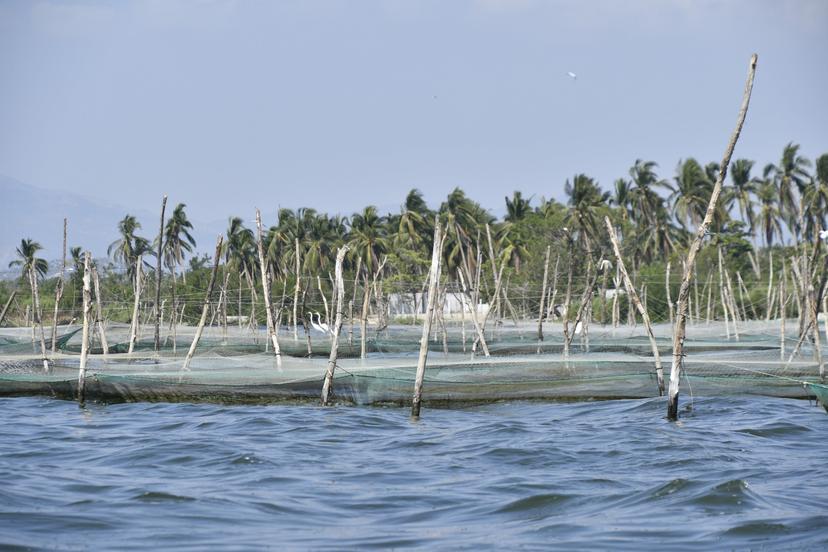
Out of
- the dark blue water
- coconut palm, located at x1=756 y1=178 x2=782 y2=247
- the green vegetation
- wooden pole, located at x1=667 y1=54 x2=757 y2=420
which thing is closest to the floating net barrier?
the dark blue water

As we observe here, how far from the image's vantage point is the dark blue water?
7016 millimetres

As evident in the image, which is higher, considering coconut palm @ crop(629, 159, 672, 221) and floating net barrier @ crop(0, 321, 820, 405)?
coconut palm @ crop(629, 159, 672, 221)

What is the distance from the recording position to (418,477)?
913 cm

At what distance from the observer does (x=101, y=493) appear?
8.34 metres

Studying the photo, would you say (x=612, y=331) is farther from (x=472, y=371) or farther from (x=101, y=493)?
(x=101, y=493)

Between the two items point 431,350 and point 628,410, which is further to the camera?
point 431,350

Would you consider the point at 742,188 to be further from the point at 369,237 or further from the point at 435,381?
the point at 435,381

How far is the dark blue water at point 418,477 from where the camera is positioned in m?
7.02

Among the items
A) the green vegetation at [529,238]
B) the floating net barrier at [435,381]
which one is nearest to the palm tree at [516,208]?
the green vegetation at [529,238]

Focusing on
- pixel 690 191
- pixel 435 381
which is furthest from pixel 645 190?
pixel 435 381

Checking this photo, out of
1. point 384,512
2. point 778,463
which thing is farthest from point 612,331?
point 384,512

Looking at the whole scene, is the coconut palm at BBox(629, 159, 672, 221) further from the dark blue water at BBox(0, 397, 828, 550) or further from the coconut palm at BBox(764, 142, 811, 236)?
the dark blue water at BBox(0, 397, 828, 550)

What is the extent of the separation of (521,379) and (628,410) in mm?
1412

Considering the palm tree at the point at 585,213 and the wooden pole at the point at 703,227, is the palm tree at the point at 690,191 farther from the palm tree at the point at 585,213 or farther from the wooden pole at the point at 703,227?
the wooden pole at the point at 703,227
